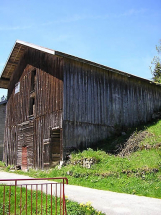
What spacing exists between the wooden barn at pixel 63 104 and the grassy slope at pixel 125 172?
238cm

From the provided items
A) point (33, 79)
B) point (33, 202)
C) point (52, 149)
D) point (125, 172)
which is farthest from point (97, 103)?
point (33, 202)

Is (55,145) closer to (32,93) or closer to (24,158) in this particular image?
(24,158)

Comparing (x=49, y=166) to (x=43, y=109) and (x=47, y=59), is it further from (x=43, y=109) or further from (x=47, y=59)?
(x=47, y=59)

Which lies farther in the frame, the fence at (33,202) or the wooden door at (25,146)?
the wooden door at (25,146)

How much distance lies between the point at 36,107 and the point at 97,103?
4.83 meters

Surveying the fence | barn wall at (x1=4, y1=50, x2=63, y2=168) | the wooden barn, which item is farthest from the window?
the fence

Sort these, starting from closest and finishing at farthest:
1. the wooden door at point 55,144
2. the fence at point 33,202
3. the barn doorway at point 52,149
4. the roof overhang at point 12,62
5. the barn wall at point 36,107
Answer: the fence at point 33,202 → the barn doorway at point 52,149 → the wooden door at point 55,144 → the barn wall at point 36,107 → the roof overhang at point 12,62

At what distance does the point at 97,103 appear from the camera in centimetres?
1800

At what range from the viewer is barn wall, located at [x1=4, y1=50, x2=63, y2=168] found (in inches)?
667

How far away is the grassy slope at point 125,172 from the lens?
993cm

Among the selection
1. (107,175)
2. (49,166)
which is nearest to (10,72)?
(49,166)

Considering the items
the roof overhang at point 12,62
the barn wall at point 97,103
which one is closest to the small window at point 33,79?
the roof overhang at point 12,62

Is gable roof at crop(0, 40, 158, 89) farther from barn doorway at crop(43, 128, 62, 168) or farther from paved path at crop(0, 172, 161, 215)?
paved path at crop(0, 172, 161, 215)

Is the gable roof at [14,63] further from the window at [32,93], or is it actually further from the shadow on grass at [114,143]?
the shadow on grass at [114,143]
